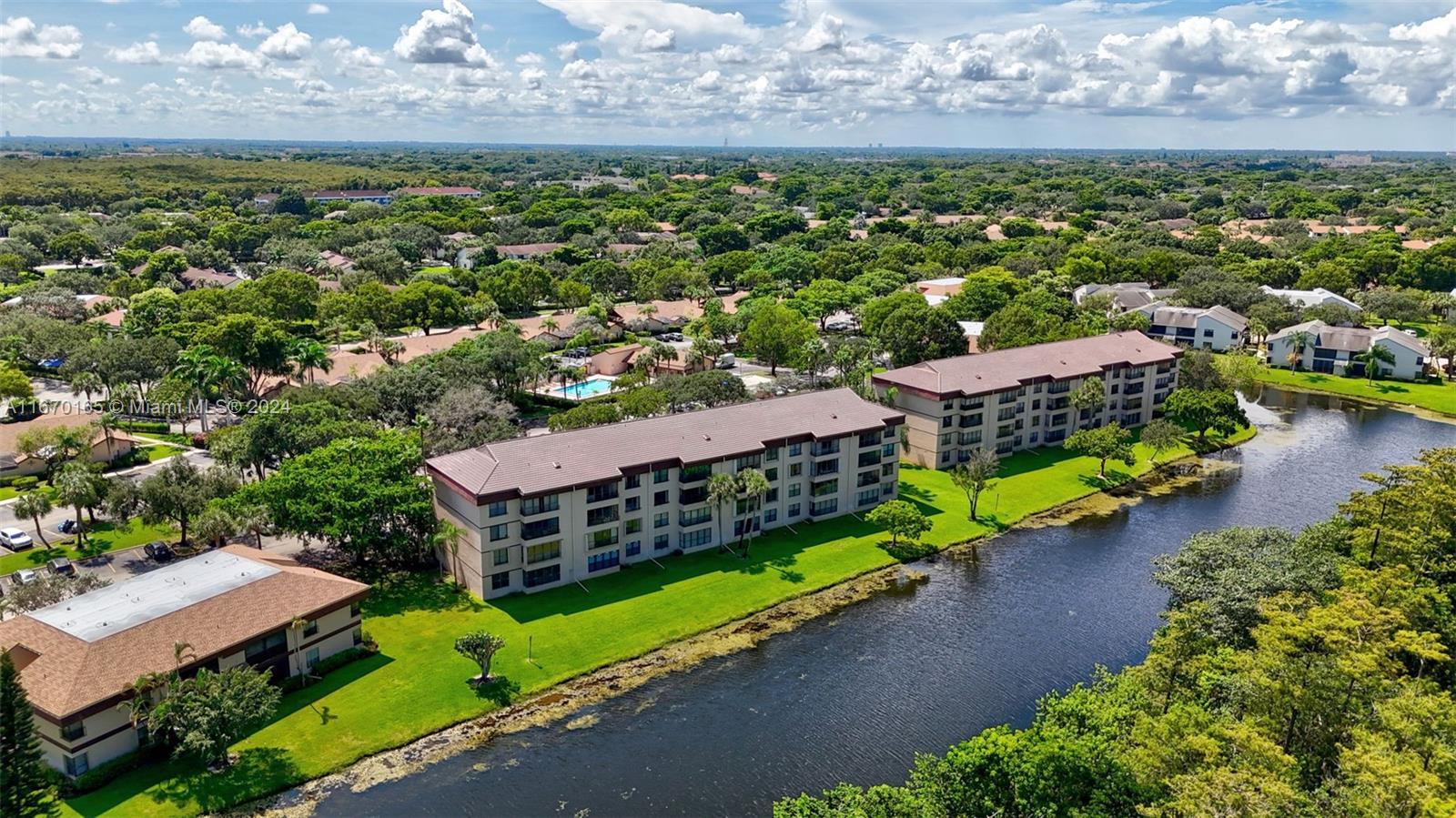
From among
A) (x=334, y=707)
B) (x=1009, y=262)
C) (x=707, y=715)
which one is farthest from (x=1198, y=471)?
(x=1009, y=262)

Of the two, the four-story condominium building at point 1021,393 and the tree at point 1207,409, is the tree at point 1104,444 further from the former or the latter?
Answer: the tree at point 1207,409

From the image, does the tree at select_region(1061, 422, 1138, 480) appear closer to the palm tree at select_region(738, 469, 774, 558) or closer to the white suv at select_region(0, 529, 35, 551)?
the palm tree at select_region(738, 469, 774, 558)

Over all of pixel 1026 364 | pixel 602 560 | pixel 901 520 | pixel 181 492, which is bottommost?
pixel 602 560

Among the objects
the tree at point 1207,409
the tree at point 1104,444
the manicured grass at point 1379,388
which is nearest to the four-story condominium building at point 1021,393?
the tree at point 1207,409

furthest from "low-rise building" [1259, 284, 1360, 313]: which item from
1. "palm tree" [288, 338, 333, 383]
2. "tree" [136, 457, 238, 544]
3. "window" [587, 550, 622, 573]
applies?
"tree" [136, 457, 238, 544]

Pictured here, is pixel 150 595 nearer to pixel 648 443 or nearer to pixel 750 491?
pixel 648 443

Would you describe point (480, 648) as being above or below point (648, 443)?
below

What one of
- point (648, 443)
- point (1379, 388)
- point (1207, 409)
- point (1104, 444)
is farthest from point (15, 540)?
point (1379, 388)

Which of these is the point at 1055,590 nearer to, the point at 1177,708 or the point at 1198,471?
the point at 1177,708
